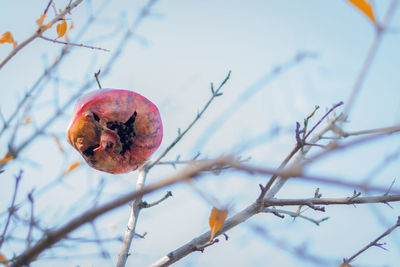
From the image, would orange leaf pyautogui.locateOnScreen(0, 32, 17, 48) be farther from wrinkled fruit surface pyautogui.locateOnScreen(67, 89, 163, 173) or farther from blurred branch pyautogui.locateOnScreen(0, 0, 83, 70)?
wrinkled fruit surface pyautogui.locateOnScreen(67, 89, 163, 173)

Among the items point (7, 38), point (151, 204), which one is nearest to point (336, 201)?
point (151, 204)

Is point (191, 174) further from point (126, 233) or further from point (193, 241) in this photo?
point (126, 233)

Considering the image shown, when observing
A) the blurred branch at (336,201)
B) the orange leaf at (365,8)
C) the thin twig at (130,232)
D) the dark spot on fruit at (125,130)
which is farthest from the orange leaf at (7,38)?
the orange leaf at (365,8)

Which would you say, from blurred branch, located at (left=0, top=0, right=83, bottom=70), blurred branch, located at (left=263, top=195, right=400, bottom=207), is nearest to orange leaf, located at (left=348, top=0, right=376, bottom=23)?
blurred branch, located at (left=263, top=195, right=400, bottom=207)

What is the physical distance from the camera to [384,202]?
1.76m

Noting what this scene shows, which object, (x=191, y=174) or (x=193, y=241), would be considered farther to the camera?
(x=193, y=241)

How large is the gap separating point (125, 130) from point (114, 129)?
0.08 metres

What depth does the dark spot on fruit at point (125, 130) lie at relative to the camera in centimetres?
255

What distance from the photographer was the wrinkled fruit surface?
2465mm

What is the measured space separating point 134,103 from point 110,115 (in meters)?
0.19

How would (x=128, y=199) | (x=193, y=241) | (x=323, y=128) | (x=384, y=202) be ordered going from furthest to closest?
(x=323, y=128), (x=193, y=241), (x=384, y=202), (x=128, y=199)

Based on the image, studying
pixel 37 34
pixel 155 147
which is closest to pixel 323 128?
pixel 155 147

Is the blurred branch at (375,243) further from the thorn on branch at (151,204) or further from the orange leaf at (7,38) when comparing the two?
the orange leaf at (7,38)

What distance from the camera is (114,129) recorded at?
8.39 ft
